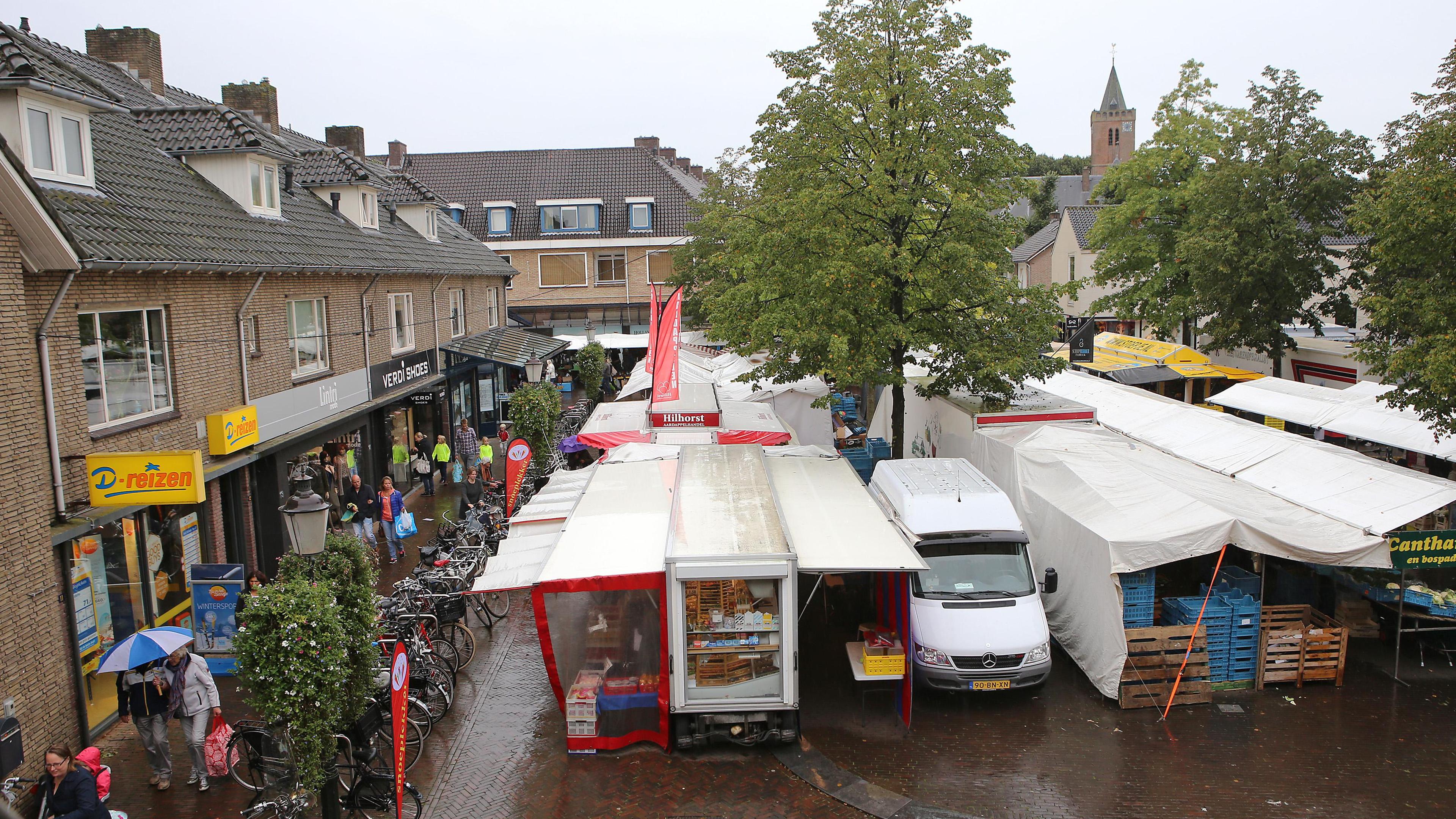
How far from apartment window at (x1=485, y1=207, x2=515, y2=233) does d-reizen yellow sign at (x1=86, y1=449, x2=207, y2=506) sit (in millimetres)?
35548

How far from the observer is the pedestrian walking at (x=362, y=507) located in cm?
1642

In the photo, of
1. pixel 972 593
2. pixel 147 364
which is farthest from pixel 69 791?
pixel 972 593

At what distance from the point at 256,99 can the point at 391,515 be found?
14496 millimetres

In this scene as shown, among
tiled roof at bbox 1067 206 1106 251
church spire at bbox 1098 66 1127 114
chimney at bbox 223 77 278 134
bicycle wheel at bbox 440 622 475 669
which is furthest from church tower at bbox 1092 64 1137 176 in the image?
bicycle wheel at bbox 440 622 475 669

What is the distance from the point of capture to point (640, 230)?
143 ft

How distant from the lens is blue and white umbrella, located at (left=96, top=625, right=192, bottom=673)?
8273 millimetres

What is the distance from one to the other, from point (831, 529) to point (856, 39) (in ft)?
32.9

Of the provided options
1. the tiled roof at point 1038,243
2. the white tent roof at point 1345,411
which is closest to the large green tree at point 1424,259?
the white tent roof at point 1345,411

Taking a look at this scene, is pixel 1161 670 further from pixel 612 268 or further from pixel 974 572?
pixel 612 268

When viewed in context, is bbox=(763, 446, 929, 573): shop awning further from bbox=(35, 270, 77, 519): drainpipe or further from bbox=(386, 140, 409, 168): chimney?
bbox=(386, 140, 409, 168): chimney

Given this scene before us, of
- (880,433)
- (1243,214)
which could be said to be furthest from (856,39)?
(1243,214)

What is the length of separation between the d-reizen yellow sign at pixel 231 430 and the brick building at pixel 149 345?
1.6 inches

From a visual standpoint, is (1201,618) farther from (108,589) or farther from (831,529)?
(108,589)

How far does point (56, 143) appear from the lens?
10.4 meters
